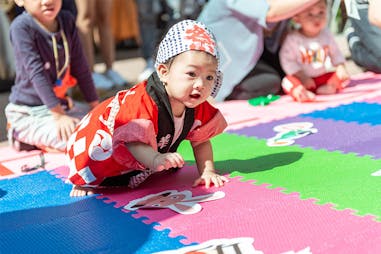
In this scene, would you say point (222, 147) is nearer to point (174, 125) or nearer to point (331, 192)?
point (174, 125)

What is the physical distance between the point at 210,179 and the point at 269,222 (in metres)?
0.39

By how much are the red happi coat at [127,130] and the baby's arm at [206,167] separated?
4 cm

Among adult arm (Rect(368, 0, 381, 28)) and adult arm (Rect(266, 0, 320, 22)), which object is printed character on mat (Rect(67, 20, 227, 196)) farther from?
adult arm (Rect(266, 0, 320, 22))

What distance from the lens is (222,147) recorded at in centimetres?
244

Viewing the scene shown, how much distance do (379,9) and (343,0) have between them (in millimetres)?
886

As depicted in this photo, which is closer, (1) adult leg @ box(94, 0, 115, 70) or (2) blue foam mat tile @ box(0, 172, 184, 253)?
(2) blue foam mat tile @ box(0, 172, 184, 253)

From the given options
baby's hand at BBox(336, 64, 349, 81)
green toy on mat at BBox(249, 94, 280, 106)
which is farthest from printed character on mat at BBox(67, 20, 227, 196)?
baby's hand at BBox(336, 64, 349, 81)

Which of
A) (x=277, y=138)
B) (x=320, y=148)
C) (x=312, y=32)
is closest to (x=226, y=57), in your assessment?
(x=312, y=32)

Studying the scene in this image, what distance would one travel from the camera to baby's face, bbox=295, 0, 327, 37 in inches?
127

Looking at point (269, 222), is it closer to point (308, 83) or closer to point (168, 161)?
point (168, 161)

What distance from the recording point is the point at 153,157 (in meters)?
1.74

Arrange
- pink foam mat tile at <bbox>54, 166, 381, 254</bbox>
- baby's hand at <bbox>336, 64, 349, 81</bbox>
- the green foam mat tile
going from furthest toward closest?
baby's hand at <bbox>336, 64, 349, 81</bbox>
the green foam mat tile
pink foam mat tile at <bbox>54, 166, 381, 254</bbox>

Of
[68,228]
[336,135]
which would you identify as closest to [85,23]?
[336,135]

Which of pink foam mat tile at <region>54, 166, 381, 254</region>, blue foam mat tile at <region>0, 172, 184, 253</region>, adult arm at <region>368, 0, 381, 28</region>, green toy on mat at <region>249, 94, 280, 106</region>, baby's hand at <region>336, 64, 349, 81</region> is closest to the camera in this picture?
pink foam mat tile at <region>54, 166, 381, 254</region>
